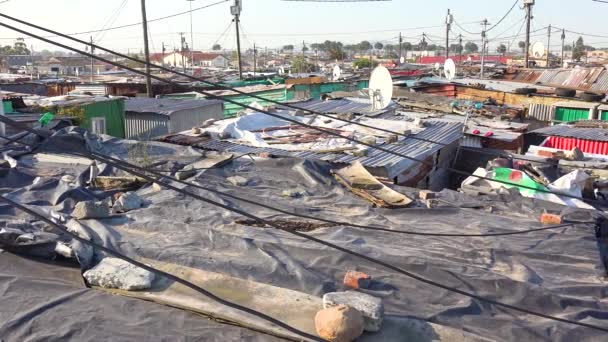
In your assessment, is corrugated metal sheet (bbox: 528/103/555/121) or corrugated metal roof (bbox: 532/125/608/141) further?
corrugated metal sheet (bbox: 528/103/555/121)

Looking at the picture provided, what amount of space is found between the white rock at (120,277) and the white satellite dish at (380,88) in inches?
411

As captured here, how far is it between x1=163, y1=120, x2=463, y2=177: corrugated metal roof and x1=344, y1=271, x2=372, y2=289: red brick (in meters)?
4.78

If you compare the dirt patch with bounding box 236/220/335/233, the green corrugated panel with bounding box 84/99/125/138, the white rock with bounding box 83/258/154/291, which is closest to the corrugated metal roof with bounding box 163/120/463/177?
the dirt patch with bounding box 236/220/335/233

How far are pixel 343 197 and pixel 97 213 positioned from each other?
147 inches

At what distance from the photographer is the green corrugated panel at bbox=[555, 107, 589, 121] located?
71.7ft

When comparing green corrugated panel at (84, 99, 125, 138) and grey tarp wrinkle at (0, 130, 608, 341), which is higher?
green corrugated panel at (84, 99, 125, 138)

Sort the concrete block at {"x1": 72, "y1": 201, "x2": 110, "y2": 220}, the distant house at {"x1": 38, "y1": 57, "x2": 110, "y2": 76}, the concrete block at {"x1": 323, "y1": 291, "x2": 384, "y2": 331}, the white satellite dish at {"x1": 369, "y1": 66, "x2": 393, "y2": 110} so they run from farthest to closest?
the distant house at {"x1": 38, "y1": 57, "x2": 110, "y2": 76}
the white satellite dish at {"x1": 369, "y1": 66, "x2": 393, "y2": 110}
the concrete block at {"x1": 72, "y1": 201, "x2": 110, "y2": 220}
the concrete block at {"x1": 323, "y1": 291, "x2": 384, "y2": 331}

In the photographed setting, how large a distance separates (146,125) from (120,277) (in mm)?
14560

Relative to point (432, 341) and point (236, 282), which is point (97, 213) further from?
point (432, 341)

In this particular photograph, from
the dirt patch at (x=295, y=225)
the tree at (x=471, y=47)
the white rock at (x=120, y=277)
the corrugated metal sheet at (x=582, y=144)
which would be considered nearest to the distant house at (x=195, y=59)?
the corrugated metal sheet at (x=582, y=144)

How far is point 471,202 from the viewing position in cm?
851

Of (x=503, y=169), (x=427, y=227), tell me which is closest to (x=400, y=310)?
(x=427, y=227)

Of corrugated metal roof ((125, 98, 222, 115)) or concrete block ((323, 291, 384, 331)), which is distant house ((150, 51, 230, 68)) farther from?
concrete block ((323, 291, 384, 331))

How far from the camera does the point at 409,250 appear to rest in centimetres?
622
